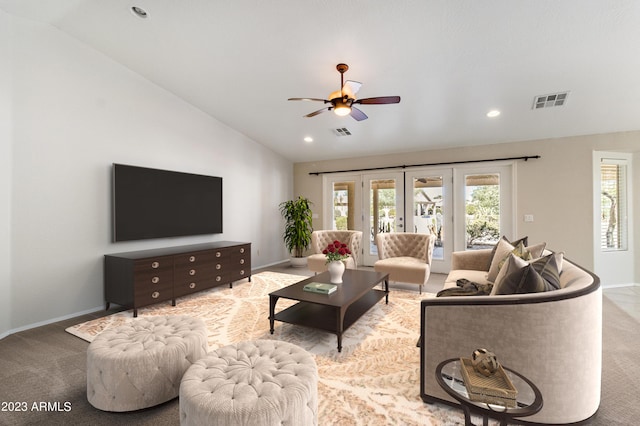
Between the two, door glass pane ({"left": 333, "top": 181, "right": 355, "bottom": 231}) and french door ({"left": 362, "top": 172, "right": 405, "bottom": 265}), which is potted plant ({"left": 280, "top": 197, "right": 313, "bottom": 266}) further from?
french door ({"left": 362, "top": 172, "right": 405, "bottom": 265})

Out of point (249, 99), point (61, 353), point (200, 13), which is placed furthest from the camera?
point (249, 99)

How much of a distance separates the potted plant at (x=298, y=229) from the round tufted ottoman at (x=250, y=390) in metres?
4.73

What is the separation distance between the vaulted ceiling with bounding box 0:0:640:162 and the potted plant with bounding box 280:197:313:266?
2283 millimetres

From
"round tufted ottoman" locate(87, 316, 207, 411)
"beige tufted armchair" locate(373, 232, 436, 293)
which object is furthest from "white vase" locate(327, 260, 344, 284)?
"round tufted ottoman" locate(87, 316, 207, 411)

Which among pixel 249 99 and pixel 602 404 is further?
pixel 249 99

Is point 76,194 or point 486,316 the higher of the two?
point 76,194

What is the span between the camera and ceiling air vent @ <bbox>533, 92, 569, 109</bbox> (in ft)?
12.3

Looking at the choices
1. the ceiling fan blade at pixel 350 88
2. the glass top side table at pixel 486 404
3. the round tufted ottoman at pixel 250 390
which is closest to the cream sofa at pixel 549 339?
the glass top side table at pixel 486 404

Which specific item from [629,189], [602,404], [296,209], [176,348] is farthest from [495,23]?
[296,209]

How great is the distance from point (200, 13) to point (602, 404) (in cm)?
455

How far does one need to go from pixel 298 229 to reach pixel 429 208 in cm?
283

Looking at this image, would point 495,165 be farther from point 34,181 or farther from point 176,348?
point 34,181

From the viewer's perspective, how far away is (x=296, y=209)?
6566 mm

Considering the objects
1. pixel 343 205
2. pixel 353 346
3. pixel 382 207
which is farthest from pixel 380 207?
pixel 353 346
